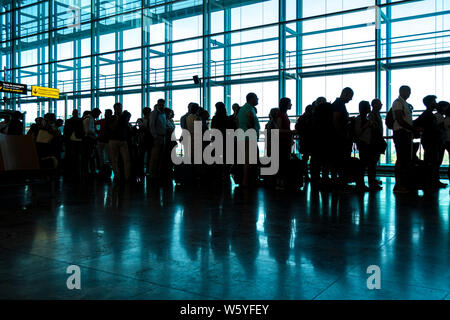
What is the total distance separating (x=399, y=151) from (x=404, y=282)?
384 centimetres

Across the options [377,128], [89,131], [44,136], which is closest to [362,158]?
[377,128]

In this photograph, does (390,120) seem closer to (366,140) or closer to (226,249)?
(366,140)

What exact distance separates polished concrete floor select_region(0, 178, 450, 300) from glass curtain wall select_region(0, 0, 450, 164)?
754 centimetres

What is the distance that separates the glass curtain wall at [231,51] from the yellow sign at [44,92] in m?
0.53

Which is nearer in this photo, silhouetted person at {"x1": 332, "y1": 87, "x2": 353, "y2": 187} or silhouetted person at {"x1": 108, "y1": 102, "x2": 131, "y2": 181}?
silhouetted person at {"x1": 332, "y1": 87, "x2": 353, "y2": 187}

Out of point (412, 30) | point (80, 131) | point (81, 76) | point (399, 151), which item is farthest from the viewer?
point (81, 76)

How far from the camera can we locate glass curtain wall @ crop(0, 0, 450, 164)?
1097cm

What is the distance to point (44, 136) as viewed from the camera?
802 cm

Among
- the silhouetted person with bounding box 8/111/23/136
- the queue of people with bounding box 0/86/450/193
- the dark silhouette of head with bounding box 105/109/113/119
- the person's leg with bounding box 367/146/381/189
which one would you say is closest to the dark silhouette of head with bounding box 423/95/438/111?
the queue of people with bounding box 0/86/450/193

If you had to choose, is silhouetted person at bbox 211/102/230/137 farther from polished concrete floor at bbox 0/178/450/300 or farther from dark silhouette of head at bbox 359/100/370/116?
polished concrete floor at bbox 0/178/450/300

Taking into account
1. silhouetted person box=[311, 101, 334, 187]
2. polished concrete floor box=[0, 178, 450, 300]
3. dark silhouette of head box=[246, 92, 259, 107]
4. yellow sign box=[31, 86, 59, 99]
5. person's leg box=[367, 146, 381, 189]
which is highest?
yellow sign box=[31, 86, 59, 99]
